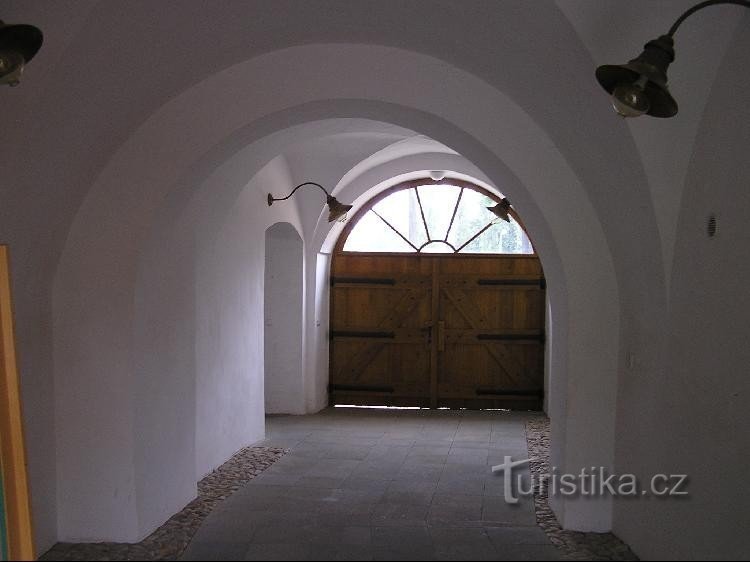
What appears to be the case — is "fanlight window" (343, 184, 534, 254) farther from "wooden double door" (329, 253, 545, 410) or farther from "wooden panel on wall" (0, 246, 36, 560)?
"wooden panel on wall" (0, 246, 36, 560)

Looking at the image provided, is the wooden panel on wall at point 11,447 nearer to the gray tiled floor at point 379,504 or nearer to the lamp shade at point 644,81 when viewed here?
the gray tiled floor at point 379,504

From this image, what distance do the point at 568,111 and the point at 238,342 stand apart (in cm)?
443

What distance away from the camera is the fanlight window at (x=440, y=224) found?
37.5 feet

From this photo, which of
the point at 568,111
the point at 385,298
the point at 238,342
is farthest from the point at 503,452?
the point at 568,111

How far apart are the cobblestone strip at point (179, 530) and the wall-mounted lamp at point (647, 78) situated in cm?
355

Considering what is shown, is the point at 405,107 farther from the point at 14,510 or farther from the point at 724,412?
the point at 14,510

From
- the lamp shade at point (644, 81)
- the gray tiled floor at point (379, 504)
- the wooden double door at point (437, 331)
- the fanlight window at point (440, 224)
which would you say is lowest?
the gray tiled floor at point (379, 504)

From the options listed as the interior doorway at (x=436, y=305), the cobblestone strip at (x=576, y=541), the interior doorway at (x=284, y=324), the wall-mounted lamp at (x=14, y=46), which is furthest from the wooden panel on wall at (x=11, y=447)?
the interior doorway at (x=436, y=305)

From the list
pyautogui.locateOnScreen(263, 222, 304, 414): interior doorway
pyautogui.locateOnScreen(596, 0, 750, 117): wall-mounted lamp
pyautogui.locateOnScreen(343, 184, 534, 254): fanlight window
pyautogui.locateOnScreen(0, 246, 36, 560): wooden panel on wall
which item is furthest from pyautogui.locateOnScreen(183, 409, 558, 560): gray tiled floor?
pyautogui.locateOnScreen(596, 0, 750, 117): wall-mounted lamp

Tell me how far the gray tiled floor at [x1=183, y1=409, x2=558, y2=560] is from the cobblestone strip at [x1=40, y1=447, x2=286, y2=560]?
0.31ft

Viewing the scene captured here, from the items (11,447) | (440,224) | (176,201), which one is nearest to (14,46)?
(11,447)

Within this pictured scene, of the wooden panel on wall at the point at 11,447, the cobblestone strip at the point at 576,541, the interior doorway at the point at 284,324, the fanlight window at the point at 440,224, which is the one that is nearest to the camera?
the wooden panel on wall at the point at 11,447

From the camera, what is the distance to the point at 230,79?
534 cm

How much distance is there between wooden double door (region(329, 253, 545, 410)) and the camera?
37.8ft
